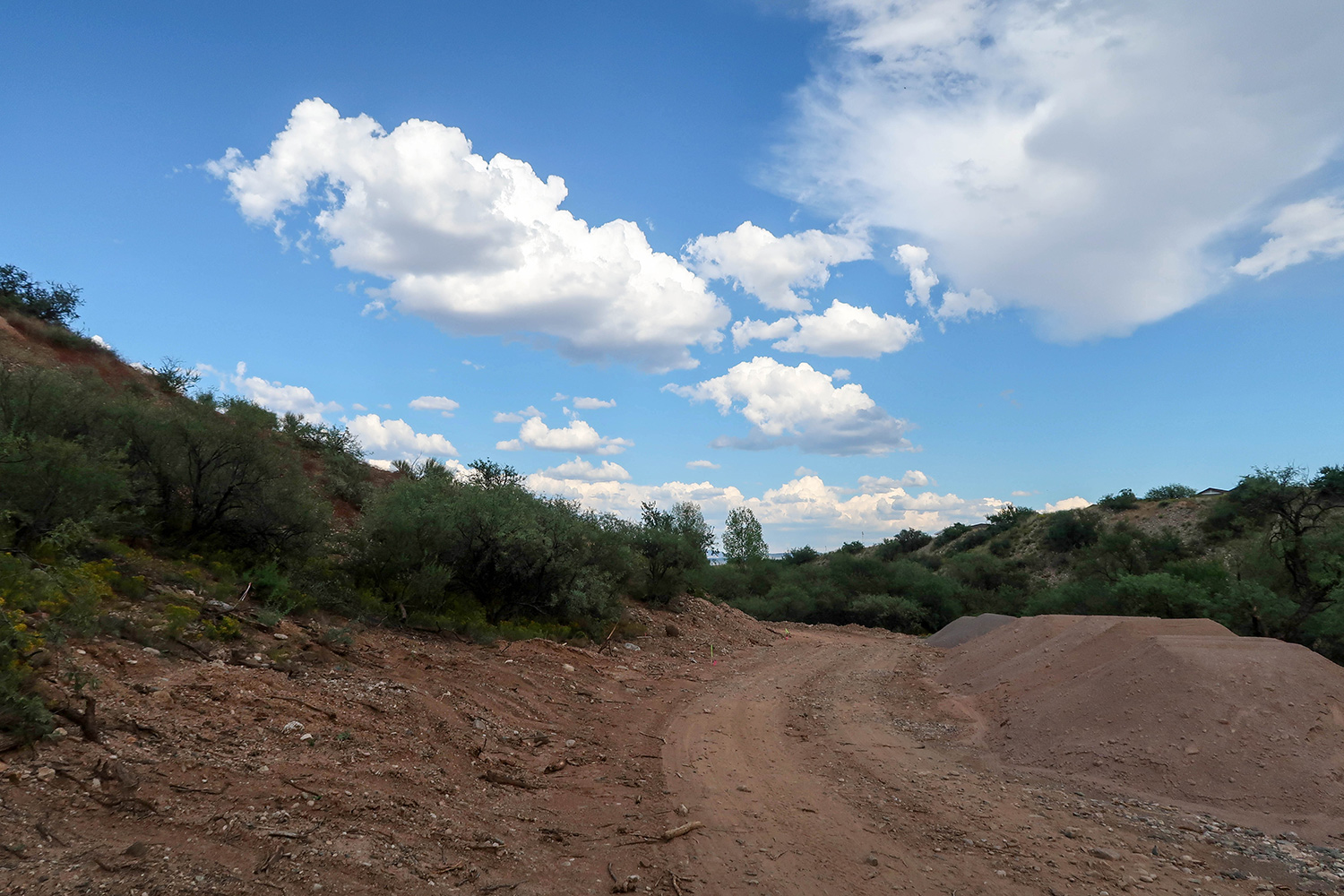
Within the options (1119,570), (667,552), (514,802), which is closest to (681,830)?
(514,802)

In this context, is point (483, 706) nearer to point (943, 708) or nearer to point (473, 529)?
point (473, 529)

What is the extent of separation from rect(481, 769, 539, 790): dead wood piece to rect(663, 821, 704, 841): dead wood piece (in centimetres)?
176

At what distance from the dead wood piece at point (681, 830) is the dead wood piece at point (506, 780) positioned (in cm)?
176

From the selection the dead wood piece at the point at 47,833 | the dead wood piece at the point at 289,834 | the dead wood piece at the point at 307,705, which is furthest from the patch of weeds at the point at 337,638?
the dead wood piece at the point at 47,833

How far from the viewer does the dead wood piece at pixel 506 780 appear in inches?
264

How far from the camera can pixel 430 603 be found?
43.7 feet

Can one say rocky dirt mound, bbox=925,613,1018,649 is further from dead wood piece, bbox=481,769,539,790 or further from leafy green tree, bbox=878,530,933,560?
leafy green tree, bbox=878,530,933,560

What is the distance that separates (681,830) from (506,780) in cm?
206

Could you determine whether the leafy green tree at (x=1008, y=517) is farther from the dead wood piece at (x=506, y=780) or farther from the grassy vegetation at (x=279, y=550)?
the dead wood piece at (x=506, y=780)

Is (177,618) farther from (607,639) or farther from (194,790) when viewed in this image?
(607,639)

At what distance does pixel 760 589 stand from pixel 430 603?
88.2 feet

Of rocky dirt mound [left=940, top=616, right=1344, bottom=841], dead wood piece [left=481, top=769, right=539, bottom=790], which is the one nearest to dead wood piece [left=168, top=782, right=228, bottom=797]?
dead wood piece [left=481, top=769, right=539, bottom=790]

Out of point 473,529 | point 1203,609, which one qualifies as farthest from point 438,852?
point 1203,609

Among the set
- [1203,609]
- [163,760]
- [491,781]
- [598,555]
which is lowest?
[491,781]
